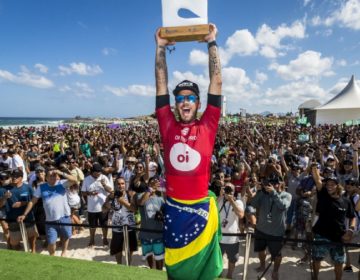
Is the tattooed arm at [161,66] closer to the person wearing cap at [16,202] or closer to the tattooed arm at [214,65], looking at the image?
the tattooed arm at [214,65]

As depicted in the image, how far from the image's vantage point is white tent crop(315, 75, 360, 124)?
34.2m

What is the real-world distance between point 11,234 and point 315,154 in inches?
381

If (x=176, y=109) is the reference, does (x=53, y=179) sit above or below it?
below

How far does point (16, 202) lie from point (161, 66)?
483 centimetres

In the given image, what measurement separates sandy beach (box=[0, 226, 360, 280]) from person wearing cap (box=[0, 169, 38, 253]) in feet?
3.78

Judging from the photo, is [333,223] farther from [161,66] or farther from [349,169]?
[161,66]

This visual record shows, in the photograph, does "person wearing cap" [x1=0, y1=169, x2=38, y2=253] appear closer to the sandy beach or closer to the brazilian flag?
the sandy beach

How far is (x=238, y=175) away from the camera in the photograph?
807cm

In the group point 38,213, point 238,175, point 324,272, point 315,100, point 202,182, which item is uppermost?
point 315,100

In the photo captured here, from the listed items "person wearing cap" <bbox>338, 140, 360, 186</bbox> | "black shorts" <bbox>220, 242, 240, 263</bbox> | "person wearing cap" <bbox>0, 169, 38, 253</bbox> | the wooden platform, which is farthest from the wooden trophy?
"person wearing cap" <bbox>338, 140, 360, 186</bbox>

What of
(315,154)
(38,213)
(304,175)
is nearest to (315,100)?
(315,154)

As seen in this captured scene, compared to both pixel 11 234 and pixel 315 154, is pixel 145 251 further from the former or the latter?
pixel 315 154

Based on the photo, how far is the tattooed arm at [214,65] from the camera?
237cm

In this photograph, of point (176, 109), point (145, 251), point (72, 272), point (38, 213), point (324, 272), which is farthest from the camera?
point (38, 213)
